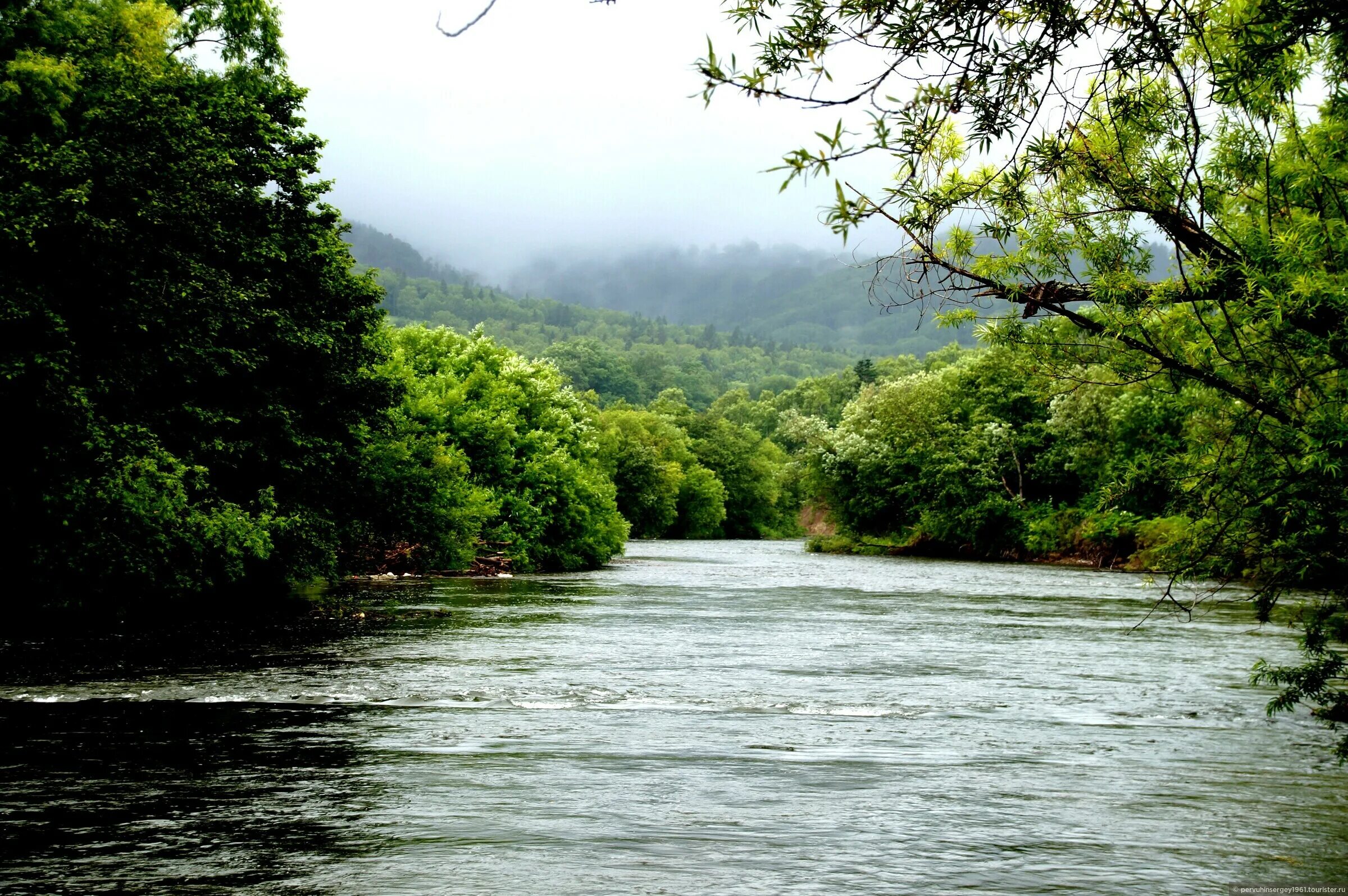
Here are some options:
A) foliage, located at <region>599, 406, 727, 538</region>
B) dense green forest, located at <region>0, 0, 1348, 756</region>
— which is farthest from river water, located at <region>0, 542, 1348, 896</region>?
foliage, located at <region>599, 406, 727, 538</region>

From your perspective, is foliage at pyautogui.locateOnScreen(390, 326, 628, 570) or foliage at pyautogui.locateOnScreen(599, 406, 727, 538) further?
foliage at pyautogui.locateOnScreen(599, 406, 727, 538)

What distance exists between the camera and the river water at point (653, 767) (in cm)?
949

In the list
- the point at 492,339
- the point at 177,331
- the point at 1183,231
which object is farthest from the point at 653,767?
the point at 492,339

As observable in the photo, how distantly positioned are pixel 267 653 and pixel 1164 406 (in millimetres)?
48866

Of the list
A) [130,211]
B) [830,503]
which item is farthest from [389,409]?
[830,503]

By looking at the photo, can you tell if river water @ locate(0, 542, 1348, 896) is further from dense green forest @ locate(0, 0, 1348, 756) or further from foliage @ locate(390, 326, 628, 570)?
foliage @ locate(390, 326, 628, 570)

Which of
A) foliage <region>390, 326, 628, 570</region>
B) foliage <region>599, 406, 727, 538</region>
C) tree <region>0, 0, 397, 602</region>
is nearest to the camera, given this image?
tree <region>0, 0, 397, 602</region>

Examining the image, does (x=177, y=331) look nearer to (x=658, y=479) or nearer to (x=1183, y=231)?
(x=1183, y=231)

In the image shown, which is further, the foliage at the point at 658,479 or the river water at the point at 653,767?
the foliage at the point at 658,479

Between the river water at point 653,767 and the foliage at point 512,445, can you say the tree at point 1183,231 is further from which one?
the foliage at point 512,445

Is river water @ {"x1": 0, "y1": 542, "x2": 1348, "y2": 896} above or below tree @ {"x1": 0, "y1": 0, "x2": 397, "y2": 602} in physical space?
below

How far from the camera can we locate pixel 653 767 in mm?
13188

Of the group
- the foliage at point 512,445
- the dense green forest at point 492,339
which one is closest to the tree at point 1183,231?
the dense green forest at point 492,339

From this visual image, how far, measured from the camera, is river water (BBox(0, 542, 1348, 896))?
949cm
